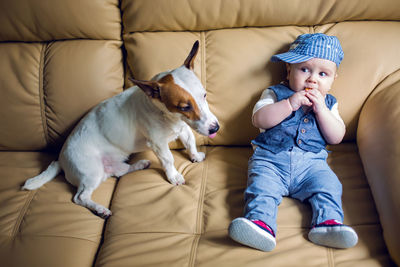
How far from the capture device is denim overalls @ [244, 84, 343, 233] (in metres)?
1.19

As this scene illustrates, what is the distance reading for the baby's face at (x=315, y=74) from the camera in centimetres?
133

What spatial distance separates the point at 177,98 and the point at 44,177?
34.3 inches

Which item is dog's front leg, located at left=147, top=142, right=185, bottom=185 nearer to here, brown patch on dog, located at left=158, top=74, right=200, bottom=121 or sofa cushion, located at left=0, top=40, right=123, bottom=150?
brown patch on dog, located at left=158, top=74, right=200, bottom=121

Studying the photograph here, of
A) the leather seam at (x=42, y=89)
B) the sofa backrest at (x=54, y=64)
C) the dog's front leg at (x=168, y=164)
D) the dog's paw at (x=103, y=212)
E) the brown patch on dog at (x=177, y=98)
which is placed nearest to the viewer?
the brown patch on dog at (x=177, y=98)

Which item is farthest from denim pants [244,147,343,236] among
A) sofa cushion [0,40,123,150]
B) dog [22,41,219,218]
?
sofa cushion [0,40,123,150]

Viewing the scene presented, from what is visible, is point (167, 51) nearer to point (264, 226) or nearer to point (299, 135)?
point (299, 135)

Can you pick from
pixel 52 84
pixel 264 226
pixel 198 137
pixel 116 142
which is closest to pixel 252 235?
pixel 264 226

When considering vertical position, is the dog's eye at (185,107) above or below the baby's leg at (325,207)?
above

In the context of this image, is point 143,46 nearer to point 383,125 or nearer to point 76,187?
point 76,187

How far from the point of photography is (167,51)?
1605 mm

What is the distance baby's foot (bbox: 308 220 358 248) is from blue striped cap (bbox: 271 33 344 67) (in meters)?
0.67

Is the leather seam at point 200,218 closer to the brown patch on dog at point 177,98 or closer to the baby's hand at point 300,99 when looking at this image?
the brown patch on dog at point 177,98

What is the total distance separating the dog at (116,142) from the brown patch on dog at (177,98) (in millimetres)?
51

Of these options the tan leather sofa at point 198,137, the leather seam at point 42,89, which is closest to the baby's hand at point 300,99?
the tan leather sofa at point 198,137
